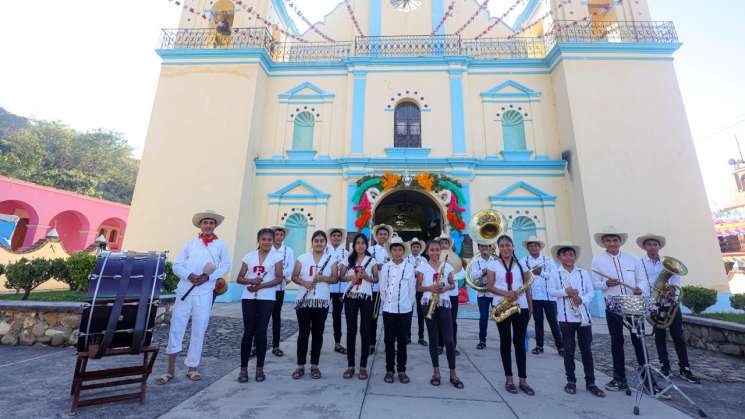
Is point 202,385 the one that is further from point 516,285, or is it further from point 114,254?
point 516,285

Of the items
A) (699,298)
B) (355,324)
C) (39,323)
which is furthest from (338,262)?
(699,298)

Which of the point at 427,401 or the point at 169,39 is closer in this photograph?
the point at 427,401

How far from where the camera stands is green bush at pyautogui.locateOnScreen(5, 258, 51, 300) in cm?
584

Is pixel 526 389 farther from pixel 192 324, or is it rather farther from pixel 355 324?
pixel 192 324

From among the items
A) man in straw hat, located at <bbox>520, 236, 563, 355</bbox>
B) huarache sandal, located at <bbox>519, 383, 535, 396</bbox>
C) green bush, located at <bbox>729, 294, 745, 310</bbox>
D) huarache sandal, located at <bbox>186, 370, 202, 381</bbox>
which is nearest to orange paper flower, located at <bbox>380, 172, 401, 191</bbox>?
man in straw hat, located at <bbox>520, 236, 563, 355</bbox>

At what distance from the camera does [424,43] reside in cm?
1273

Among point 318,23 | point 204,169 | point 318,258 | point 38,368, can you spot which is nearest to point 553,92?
point 318,23

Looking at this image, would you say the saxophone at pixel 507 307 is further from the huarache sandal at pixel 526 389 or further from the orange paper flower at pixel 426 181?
the orange paper flower at pixel 426 181

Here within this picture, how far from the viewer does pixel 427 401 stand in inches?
123

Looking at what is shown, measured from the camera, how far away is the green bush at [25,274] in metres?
5.84

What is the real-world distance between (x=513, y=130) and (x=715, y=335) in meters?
8.42

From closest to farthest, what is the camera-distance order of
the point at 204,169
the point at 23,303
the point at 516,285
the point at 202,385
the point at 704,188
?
the point at 202,385 < the point at 516,285 < the point at 23,303 < the point at 704,188 < the point at 204,169

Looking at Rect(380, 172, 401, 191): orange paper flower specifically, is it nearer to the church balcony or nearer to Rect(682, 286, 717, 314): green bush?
the church balcony

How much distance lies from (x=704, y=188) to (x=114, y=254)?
15.0 metres
